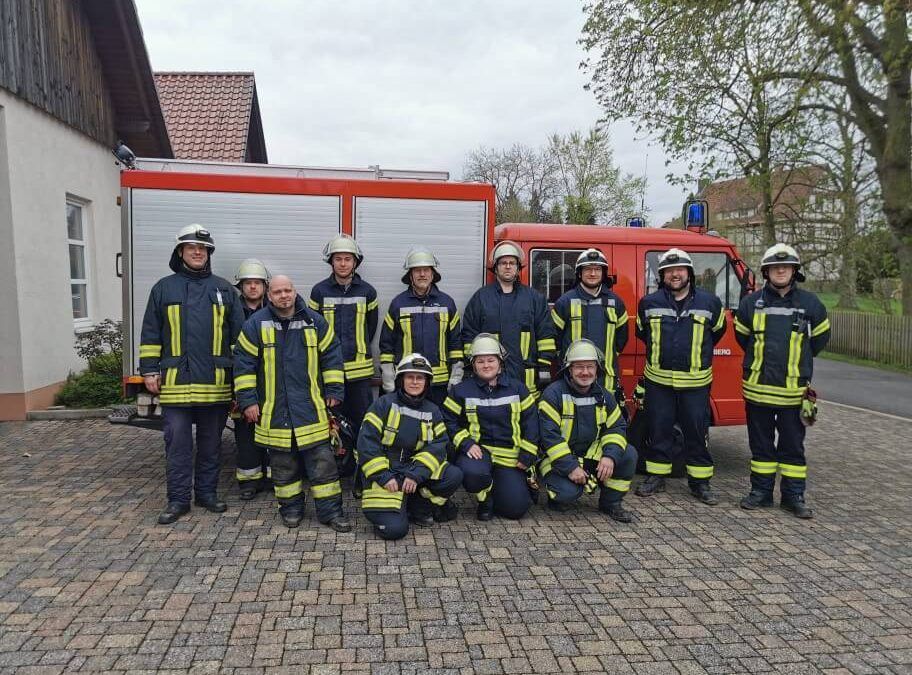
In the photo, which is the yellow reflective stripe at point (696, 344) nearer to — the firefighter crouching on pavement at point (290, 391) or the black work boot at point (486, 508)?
the black work boot at point (486, 508)

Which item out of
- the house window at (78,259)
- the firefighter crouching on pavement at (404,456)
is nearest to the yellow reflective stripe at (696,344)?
the firefighter crouching on pavement at (404,456)

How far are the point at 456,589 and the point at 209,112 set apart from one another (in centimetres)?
1459

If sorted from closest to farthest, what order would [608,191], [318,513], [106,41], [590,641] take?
1. [590,641]
2. [318,513]
3. [106,41]
4. [608,191]

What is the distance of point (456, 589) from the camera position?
3.68 metres

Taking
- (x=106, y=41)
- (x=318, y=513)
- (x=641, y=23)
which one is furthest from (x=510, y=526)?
(x=641, y=23)

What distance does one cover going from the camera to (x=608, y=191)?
34.4 meters

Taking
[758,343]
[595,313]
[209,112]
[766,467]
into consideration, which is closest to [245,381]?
[595,313]

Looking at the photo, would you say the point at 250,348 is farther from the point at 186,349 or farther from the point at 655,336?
the point at 655,336

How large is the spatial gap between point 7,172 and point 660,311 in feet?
25.0

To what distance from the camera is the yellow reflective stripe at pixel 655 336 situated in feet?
17.3

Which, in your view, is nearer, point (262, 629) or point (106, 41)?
point (262, 629)

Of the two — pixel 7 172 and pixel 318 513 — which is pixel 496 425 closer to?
pixel 318 513

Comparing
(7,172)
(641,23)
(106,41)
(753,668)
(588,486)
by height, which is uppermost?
(641,23)

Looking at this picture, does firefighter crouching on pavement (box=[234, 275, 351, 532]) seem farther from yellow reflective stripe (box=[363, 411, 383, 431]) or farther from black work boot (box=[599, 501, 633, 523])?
black work boot (box=[599, 501, 633, 523])
